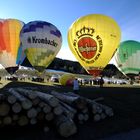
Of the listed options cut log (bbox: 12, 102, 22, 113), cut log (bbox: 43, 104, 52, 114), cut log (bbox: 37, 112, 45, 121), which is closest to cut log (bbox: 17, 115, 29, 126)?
cut log (bbox: 12, 102, 22, 113)

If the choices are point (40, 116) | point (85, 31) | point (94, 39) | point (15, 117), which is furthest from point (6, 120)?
point (85, 31)

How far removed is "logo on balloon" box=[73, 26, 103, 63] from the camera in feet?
93.4

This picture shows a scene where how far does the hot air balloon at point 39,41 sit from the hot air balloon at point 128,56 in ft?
33.5

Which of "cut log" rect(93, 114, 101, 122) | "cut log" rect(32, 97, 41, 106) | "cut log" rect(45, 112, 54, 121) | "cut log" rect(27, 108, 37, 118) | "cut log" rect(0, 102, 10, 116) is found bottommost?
"cut log" rect(93, 114, 101, 122)

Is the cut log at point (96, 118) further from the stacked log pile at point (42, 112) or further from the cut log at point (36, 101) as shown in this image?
the cut log at point (36, 101)

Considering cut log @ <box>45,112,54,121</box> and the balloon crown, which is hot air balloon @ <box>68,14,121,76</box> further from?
cut log @ <box>45,112,54,121</box>

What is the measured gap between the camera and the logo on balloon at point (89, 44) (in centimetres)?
2845

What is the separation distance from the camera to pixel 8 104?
1061 centimetres

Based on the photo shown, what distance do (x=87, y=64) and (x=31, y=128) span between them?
18523 mm

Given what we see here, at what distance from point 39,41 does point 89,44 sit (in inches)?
259

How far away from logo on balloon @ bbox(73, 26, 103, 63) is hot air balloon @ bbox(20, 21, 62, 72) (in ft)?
16.7

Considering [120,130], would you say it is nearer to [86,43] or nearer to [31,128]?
[31,128]

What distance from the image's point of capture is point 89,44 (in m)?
28.4

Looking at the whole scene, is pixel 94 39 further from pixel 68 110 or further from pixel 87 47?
pixel 68 110
